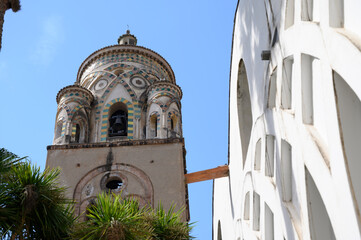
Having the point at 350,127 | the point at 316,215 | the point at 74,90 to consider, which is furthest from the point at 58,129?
the point at 350,127

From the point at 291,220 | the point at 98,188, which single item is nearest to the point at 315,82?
the point at 291,220

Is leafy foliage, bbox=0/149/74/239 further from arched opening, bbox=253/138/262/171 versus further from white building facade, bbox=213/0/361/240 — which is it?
arched opening, bbox=253/138/262/171

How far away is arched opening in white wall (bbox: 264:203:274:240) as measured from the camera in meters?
8.66

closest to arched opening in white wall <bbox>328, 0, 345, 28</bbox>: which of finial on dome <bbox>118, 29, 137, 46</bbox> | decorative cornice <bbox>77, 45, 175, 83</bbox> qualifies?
decorative cornice <bbox>77, 45, 175, 83</bbox>

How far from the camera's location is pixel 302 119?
6.49m

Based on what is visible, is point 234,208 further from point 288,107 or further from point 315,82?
point 315,82

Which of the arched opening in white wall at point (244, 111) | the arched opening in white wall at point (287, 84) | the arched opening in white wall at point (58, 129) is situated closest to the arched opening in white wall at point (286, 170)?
the arched opening in white wall at point (287, 84)

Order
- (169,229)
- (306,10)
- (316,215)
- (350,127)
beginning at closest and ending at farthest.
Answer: (350,127), (316,215), (306,10), (169,229)

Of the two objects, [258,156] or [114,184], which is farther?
[114,184]

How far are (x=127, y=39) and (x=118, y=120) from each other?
16.7 feet

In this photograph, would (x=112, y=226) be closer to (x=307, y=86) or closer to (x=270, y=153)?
(x=270, y=153)

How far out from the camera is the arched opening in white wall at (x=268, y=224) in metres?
8.66

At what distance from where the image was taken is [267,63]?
336 inches

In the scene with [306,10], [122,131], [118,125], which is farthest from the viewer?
[118,125]
